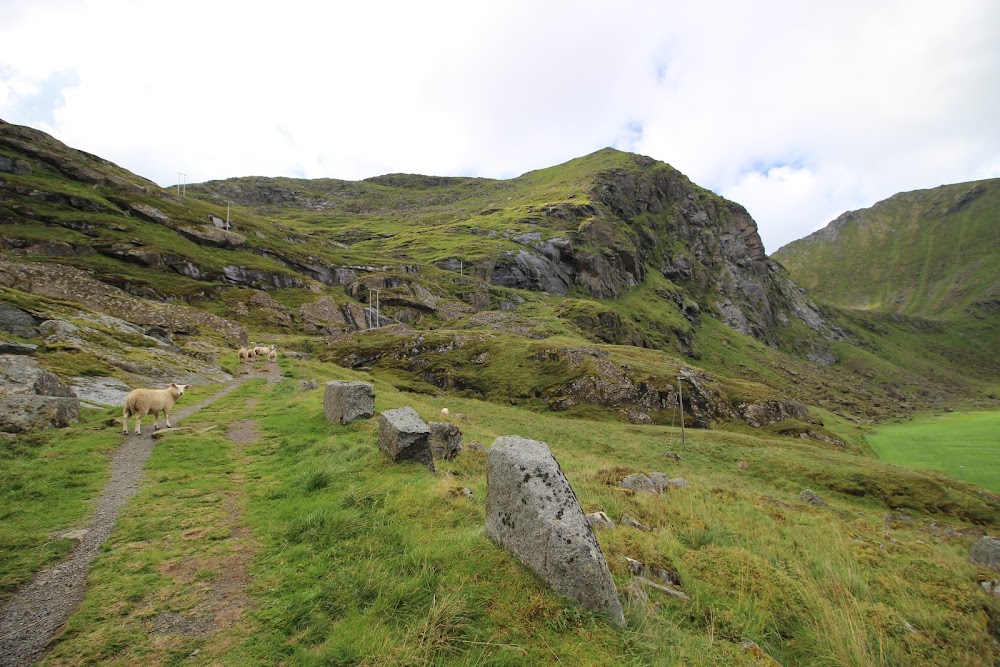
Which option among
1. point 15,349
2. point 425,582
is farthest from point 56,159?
point 425,582

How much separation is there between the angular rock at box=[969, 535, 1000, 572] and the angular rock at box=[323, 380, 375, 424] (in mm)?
21166

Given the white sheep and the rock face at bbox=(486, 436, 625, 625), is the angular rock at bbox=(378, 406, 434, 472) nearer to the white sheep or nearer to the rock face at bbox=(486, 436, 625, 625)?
the rock face at bbox=(486, 436, 625, 625)

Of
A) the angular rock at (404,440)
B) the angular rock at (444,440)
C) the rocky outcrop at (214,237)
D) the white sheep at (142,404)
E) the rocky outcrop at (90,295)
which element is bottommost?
the angular rock at (444,440)

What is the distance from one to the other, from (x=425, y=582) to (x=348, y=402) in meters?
12.0

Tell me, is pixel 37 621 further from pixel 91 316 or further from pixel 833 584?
pixel 91 316

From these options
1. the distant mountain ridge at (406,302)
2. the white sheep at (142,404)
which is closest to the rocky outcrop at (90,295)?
the distant mountain ridge at (406,302)

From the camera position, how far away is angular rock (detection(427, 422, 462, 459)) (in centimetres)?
1535

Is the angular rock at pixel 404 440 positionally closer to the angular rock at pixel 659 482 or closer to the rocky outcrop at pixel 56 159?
the angular rock at pixel 659 482

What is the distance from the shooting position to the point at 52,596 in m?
5.87

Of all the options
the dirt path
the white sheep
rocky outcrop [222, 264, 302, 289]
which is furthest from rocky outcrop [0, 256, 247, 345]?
the dirt path

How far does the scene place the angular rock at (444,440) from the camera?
1535cm

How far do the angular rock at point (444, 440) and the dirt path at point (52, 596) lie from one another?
850 centimetres

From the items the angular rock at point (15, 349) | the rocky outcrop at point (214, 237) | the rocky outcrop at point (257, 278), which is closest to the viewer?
the angular rock at point (15, 349)

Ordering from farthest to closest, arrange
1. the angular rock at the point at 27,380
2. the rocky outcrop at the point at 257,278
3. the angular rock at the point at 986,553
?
the rocky outcrop at the point at 257,278, the angular rock at the point at 27,380, the angular rock at the point at 986,553
